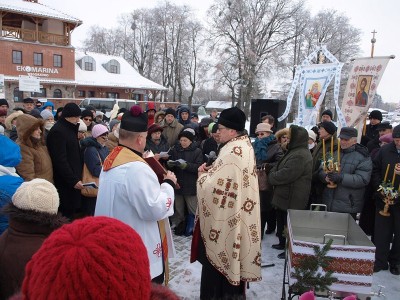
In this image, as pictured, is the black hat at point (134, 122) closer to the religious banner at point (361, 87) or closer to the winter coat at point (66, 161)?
the winter coat at point (66, 161)

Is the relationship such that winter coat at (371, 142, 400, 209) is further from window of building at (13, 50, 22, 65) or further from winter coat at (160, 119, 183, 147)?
window of building at (13, 50, 22, 65)

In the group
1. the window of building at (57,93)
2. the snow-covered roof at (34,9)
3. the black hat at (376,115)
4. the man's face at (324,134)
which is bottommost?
the man's face at (324,134)

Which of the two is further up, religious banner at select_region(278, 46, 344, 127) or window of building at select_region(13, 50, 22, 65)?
window of building at select_region(13, 50, 22, 65)

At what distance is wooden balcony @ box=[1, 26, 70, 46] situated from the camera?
2966cm

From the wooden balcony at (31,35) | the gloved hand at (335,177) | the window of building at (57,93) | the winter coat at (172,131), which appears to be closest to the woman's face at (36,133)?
the winter coat at (172,131)

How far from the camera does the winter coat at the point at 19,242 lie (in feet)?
6.33

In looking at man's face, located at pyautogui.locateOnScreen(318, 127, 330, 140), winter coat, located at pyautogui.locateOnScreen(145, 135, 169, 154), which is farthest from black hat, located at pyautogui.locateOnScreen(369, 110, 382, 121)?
winter coat, located at pyautogui.locateOnScreen(145, 135, 169, 154)

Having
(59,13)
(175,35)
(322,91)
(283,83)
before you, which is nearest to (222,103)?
(175,35)

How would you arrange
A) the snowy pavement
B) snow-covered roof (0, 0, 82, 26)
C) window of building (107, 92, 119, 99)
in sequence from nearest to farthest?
the snowy pavement
snow-covered roof (0, 0, 82, 26)
window of building (107, 92, 119, 99)

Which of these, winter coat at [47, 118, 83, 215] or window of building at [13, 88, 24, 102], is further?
window of building at [13, 88, 24, 102]

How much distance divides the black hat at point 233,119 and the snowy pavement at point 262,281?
1.82m

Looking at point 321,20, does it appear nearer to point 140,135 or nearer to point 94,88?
point 94,88

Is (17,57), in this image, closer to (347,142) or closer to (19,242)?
(347,142)

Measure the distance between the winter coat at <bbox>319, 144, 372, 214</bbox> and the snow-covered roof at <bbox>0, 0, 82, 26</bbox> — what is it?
102 feet
